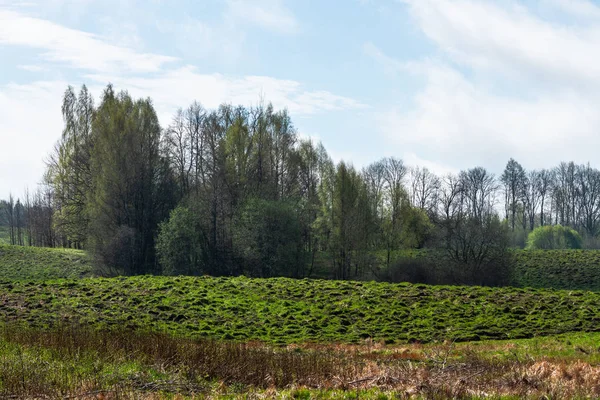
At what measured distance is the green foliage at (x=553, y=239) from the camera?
77.1 meters

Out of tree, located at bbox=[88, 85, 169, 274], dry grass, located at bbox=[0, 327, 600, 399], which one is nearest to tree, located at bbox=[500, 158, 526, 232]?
tree, located at bbox=[88, 85, 169, 274]

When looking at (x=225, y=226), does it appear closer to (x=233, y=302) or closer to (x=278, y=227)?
(x=278, y=227)

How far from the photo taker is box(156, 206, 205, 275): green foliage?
48062mm

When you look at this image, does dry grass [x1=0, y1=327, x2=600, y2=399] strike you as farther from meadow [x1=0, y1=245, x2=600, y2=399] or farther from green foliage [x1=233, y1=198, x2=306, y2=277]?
green foliage [x1=233, y1=198, x2=306, y2=277]

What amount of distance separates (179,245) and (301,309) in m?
21.9

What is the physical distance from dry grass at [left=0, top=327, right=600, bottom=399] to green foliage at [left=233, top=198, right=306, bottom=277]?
3419 centimetres

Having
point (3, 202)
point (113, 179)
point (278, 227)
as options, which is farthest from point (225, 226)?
point (3, 202)

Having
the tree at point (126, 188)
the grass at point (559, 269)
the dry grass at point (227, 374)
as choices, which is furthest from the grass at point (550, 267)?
the dry grass at point (227, 374)

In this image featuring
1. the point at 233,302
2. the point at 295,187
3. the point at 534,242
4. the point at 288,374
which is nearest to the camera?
the point at 288,374

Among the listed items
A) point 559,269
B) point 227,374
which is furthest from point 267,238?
point 227,374

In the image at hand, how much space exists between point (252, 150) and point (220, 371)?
151 ft

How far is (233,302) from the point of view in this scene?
29484 mm

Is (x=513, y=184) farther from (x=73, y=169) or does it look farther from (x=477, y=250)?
(x=73, y=169)

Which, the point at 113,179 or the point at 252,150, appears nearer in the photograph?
the point at 113,179
